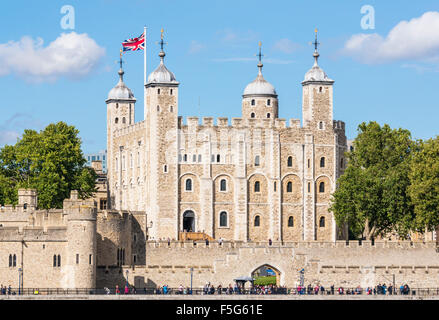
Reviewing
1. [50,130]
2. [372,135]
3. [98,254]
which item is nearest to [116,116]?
[50,130]

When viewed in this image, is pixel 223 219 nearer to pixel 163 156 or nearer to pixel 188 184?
pixel 188 184

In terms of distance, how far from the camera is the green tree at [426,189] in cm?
11438

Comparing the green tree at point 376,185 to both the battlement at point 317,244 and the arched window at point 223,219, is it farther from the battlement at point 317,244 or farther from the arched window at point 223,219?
the arched window at point 223,219

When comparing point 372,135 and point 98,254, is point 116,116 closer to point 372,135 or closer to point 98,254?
point 372,135

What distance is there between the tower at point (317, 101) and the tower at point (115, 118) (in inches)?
807

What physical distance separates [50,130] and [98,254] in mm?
29791

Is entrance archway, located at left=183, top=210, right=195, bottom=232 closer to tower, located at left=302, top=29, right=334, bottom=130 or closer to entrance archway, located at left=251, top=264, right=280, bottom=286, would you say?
entrance archway, located at left=251, top=264, right=280, bottom=286

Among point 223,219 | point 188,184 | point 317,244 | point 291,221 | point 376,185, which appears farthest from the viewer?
point 291,221

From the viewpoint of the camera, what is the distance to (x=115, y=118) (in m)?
142

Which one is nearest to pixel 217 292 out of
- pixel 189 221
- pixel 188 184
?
pixel 189 221

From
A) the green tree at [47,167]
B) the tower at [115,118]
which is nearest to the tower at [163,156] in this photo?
the green tree at [47,167]

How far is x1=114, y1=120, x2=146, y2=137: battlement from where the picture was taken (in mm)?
129375

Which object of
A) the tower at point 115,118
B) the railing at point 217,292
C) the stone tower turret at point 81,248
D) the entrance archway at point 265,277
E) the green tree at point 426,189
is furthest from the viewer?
the tower at point 115,118

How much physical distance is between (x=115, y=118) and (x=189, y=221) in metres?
21.4
